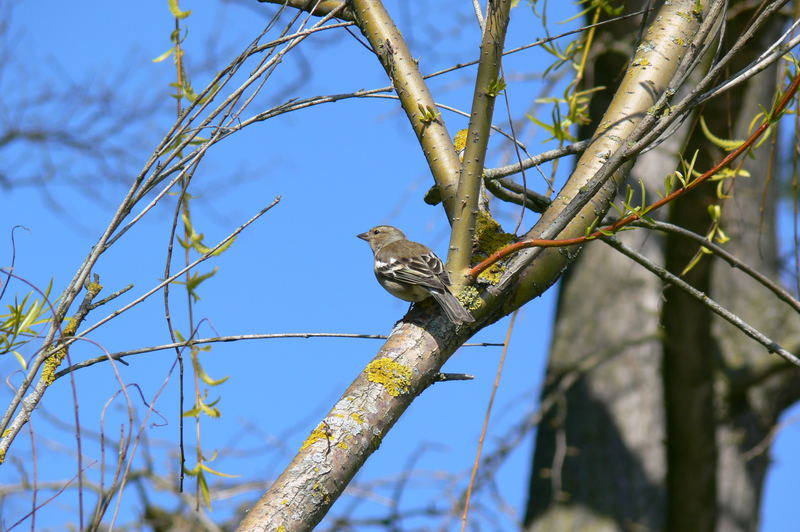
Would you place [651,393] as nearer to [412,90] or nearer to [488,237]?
[488,237]

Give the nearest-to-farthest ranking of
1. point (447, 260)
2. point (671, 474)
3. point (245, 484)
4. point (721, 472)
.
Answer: point (447, 260), point (245, 484), point (671, 474), point (721, 472)

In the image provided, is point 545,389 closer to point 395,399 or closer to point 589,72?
point 589,72

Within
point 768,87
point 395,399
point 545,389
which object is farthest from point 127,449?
point 768,87

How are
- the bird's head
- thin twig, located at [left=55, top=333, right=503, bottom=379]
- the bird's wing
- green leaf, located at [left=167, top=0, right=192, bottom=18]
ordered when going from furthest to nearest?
the bird's head, the bird's wing, green leaf, located at [left=167, top=0, right=192, bottom=18], thin twig, located at [left=55, top=333, right=503, bottom=379]

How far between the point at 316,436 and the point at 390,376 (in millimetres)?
294

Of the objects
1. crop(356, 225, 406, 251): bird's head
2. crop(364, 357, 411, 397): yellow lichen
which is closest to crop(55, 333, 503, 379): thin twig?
crop(364, 357, 411, 397): yellow lichen

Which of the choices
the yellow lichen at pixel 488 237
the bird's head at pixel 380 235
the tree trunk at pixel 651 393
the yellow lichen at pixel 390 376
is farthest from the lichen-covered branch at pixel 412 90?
the tree trunk at pixel 651 393

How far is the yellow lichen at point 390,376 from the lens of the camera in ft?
8.45

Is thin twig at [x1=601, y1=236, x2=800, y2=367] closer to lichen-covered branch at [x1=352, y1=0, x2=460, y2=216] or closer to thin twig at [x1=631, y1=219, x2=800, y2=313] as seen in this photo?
thin twig at [x1=631, y1=219, x2=800, y2=313]

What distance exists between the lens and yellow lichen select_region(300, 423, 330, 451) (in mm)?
2449

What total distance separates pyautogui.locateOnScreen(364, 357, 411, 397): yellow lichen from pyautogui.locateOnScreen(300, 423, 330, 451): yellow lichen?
216mm

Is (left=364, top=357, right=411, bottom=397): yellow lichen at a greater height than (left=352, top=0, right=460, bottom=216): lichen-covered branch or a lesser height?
lesser

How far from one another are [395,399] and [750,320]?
6.82 meters

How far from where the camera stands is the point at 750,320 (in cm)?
841
